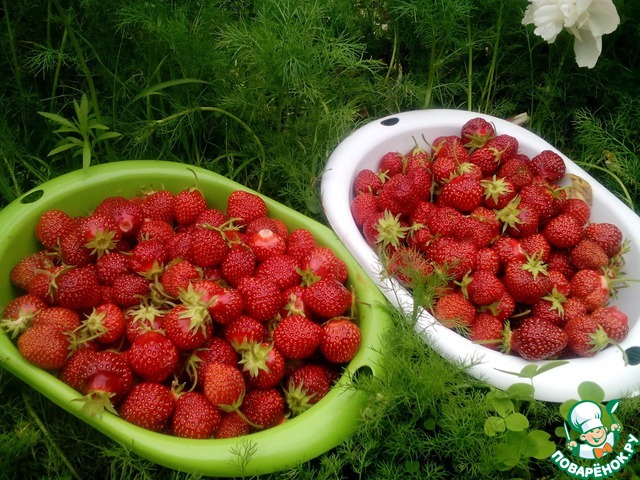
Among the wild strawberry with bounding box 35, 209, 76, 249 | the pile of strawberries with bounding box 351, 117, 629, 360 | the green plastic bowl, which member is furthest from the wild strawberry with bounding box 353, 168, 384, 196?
the wild strawberry with bounding box 35, 209, 76, 249

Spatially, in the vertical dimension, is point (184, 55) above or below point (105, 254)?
above

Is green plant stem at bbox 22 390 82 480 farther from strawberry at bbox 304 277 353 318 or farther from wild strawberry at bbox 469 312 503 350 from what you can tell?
wild strawberry at bbox 469 312 503 350

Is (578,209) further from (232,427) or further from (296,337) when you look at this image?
(232,427)

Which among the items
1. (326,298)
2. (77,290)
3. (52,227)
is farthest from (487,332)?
(52,227)

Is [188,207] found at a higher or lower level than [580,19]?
lower

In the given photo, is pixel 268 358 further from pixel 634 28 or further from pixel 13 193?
pixel 634 28

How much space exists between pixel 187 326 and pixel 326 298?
24 cm

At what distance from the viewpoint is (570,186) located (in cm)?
129

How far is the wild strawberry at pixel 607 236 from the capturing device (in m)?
1.19

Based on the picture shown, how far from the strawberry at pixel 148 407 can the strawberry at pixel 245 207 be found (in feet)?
1.26

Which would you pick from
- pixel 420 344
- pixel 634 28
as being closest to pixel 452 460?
pixel 420 344

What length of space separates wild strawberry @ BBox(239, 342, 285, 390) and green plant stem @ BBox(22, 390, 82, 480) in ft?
1.09

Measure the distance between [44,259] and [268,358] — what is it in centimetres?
49

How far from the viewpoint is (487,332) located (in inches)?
42.9
